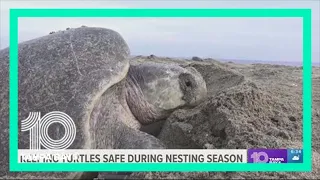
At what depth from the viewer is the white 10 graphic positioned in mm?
2414

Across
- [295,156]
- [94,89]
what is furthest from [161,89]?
[295,156]

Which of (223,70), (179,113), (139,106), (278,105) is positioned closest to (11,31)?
(139,106)

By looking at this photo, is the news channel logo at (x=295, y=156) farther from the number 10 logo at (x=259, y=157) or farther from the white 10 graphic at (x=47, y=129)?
the white 10 graphic at (x=47, y=129)

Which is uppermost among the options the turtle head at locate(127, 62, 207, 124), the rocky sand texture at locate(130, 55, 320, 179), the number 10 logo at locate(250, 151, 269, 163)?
the turtle head at locate(127, 62, 207, 124)

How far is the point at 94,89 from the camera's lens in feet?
8.41

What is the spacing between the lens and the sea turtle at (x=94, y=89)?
2.50m

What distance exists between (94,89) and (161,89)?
0.74 metres

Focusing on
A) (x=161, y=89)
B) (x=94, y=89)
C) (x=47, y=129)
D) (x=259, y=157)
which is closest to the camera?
(x=259, y=157)

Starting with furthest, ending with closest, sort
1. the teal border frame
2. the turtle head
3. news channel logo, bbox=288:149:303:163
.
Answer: the turtle head
news channel logo, bbox=288:149:303:163
the teal border frame

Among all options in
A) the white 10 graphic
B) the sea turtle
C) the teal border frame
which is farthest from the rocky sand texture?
the white 10 graphic

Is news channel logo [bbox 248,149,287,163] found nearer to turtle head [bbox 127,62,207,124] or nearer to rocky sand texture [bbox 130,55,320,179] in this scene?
rocky sand texture [bbox 130,55,320,179]

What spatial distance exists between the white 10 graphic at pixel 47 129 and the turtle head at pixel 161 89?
2.36 ft

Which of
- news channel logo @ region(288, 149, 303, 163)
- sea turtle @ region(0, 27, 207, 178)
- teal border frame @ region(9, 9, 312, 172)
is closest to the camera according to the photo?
teal border frame @ region(9, 9, 312, 172)

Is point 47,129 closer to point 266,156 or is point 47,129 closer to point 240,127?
point 240,127
